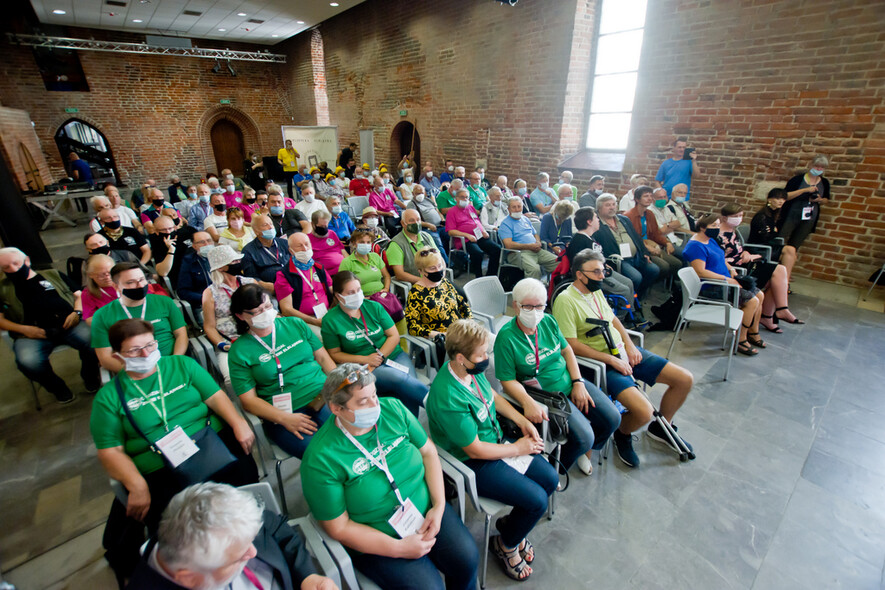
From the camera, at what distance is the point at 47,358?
119 inches

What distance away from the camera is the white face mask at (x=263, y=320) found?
2.07 meters

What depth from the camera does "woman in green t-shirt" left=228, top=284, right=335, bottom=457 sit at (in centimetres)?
205

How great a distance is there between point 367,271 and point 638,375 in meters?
2.26

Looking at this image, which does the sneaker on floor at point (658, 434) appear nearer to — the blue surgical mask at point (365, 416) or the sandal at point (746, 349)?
the sandal at point (746, 349)

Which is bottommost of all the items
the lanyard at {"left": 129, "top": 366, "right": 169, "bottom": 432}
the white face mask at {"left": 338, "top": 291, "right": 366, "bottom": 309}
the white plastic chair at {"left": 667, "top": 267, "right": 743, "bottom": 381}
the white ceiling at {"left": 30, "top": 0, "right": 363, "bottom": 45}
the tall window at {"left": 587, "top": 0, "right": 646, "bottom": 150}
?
the white plastic chair at {"left": 667, "top": 267, "right": 743, "bottom": 381}

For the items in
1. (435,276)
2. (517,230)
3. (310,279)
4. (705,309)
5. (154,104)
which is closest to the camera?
(435,276)

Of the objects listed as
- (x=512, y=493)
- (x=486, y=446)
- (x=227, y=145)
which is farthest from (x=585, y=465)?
(x=227, y=145)

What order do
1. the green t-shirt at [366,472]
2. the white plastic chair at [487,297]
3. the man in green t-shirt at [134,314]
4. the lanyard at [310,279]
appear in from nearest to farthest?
the green t-shirt at [366,472] < the man in green t-shirt at [134,314] < the lanyard at [310,279] < the white plastic chair at [487,297]

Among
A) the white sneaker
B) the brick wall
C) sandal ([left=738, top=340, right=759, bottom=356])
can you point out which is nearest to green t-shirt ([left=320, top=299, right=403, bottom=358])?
the white sneaker

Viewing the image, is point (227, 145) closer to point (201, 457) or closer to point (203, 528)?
point (201, 457)

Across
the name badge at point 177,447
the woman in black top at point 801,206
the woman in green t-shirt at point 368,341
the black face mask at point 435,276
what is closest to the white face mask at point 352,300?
the woman in green t-shirt at point 368,341

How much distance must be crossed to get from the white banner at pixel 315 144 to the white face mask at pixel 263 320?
10.7 metres

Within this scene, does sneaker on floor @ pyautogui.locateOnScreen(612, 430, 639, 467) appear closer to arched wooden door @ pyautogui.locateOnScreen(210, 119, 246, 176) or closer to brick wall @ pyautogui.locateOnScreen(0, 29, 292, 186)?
brick wall @ pyautogui.locateOnScreen(0, 29, 292, 186)

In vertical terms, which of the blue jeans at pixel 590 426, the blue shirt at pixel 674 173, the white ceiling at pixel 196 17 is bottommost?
the blue jeans at pixel 590 426
